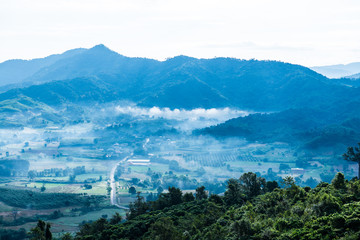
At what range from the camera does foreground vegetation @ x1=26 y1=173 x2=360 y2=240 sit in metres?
19.8

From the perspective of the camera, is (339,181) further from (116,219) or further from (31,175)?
(31,175)

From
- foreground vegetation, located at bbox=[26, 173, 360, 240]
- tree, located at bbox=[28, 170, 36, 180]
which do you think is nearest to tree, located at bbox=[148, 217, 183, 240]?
foreground vegetation, located at bbox=[26, 173, 360, 240]

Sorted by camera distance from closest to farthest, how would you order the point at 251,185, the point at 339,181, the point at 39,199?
the point at 339,181, the point at 251,185, the point at 39,199

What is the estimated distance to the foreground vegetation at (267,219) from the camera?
65.0ft

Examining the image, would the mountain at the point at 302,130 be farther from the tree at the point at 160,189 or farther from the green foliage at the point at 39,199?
the green foliage at the point at 39,199

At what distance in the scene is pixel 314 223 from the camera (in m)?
20.8

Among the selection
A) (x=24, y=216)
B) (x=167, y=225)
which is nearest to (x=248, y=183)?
(x=167, y=225)

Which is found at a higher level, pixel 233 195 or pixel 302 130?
pixel 302 130

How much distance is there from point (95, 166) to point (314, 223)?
5624 inches

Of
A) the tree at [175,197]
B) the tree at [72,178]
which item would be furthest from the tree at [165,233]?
the tree at [72,178]

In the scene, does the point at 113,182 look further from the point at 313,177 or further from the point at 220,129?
the point at 220,129

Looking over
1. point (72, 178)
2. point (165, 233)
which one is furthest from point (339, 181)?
point (72, 178)

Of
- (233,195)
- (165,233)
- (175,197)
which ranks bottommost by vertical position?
(175,197)

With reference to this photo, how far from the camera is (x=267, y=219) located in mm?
26156
